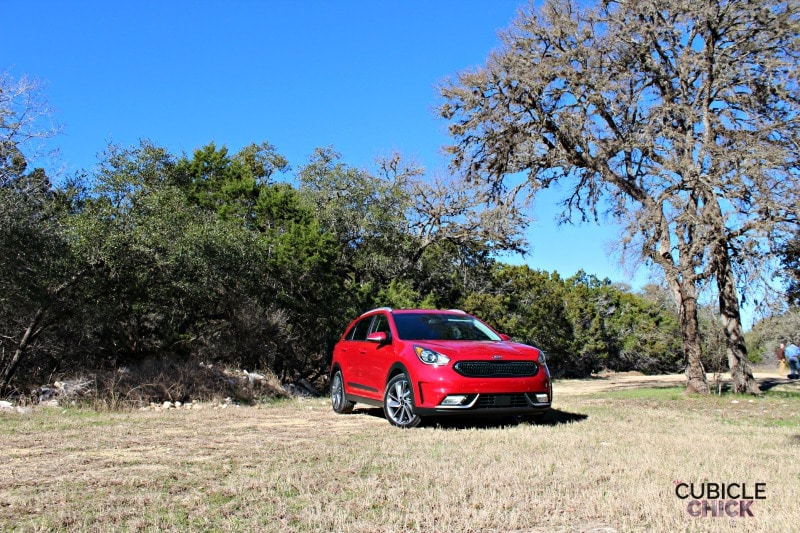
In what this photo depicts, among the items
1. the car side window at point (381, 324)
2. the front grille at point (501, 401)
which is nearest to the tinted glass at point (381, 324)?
the car side window at point (381, 324)

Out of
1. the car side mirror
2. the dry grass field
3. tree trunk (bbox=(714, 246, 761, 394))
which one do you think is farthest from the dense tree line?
the car side mirror

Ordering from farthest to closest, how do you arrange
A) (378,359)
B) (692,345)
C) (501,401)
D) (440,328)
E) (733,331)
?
(733,331) → (692,345) → (440,328) → (378,359) → (501,401)

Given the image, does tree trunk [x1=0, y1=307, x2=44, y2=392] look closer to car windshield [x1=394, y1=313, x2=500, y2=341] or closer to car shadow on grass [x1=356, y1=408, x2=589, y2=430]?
car windshield [x1=394, y1=313, x2=500, y2=341]

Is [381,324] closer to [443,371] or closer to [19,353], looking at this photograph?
[443,371]

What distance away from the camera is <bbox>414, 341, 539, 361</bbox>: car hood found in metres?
8.77

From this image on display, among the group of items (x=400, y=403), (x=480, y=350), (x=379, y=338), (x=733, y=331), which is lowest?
(x=400, y=403)

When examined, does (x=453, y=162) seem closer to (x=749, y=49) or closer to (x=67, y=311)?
(x=749, y=49)

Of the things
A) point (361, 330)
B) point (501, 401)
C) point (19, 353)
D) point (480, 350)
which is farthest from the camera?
point (19, 353)

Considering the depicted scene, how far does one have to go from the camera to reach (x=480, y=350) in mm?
8945

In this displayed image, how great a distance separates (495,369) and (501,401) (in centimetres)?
44

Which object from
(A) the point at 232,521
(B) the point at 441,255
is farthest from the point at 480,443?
(B) the point at 441,255

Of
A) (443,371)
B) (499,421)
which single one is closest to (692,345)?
(499,421)

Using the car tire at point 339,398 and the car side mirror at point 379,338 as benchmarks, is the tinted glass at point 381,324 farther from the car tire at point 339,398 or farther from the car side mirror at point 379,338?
the car tire at point 339,398

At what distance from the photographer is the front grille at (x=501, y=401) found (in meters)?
8.62
